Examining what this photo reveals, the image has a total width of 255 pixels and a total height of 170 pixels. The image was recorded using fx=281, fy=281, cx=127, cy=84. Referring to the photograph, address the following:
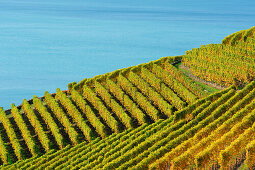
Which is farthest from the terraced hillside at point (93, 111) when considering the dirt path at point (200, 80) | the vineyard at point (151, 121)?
the dirt path at point (200, 80)

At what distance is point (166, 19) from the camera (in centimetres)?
18475

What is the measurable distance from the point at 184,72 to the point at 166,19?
12801 centimetres

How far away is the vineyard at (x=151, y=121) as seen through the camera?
32062mm

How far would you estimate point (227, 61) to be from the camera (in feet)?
197

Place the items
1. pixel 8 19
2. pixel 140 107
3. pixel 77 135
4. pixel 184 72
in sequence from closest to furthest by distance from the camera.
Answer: pixel 77 135
pixel 140 107
pixel 184 72
pixel 8 19

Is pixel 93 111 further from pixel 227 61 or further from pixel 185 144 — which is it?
pixel 227 61

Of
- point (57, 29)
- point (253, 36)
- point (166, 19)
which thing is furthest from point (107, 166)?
point (166, 19)

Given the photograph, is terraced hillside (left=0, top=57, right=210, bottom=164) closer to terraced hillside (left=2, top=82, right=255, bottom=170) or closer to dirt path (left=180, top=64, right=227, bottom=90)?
dirt path (left=180, top=64, right=227, bottom=90)

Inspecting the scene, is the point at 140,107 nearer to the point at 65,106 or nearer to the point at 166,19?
the point at 65,106

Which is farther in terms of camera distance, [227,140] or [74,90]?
[74,90]

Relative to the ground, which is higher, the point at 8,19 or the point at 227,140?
the point at 8,19

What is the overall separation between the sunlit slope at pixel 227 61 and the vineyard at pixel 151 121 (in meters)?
0.20

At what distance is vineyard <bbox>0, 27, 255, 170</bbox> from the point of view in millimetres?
32062

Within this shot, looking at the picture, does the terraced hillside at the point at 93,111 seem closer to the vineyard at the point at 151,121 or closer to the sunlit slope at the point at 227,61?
the vineyard at the point at 151,121
